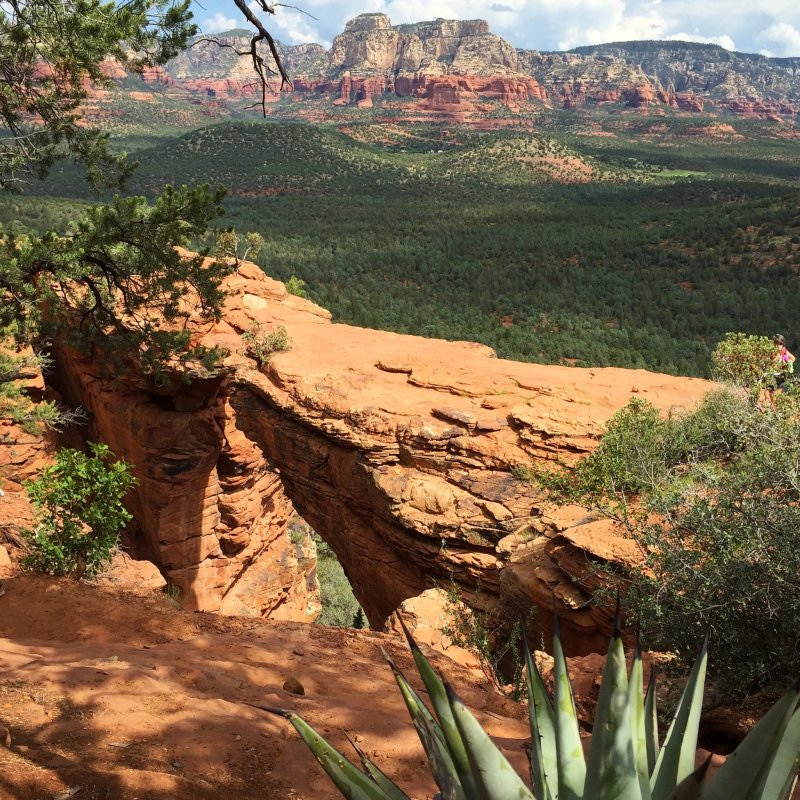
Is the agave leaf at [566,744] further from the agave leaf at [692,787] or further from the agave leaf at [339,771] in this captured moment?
the agave leaf at [339,771]

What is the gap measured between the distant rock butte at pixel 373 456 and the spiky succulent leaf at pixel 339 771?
12.7 ft

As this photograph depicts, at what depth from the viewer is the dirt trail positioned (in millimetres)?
3080

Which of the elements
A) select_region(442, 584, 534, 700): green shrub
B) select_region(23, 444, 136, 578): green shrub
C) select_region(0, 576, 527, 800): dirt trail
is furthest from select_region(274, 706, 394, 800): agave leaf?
select_region(23, 444, 136, 578): green shrub

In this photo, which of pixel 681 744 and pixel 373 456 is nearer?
pixel 681 744

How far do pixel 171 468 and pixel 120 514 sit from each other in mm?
6710

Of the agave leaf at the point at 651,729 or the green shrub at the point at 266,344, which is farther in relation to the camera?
the green shrub at the point at 266,344

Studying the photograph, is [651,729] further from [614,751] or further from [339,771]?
[339,771]

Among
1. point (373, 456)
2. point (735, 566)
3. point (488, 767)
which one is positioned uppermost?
point (488, 767)

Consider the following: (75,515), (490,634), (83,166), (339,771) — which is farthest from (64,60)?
(490,634)

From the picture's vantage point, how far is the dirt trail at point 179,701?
3.08 m

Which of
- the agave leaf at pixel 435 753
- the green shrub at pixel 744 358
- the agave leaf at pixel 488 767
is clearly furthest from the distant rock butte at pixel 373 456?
the agave leaf at pixel 488 767

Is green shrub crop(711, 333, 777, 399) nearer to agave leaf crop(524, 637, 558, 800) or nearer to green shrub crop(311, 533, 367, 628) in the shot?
agave leaf crop(524, 637, 558, 800)

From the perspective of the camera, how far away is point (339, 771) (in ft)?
6.24

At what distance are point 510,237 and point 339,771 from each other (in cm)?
4315
